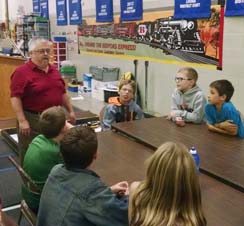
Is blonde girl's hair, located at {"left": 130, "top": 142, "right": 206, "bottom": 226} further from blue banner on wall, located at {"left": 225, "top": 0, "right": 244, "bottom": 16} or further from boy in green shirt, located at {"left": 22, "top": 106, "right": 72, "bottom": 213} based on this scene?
blue banner on wall, located at {"left": 225, "top": 0, "right": 244, "bottom": 16}

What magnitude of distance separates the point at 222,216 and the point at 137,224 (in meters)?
0.42

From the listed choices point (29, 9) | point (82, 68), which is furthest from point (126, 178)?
point (29, 9)

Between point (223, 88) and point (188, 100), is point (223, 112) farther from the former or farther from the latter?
point (188, 100)

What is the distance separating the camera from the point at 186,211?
1308 millimetres

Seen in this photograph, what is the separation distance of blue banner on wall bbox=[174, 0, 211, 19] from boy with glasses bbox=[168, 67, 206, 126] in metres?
1.37

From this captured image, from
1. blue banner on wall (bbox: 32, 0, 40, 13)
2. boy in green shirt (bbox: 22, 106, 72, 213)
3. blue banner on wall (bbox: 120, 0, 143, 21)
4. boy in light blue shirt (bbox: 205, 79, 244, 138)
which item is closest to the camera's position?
boy in green shirt (bbox: 22, 106, 72, 213)

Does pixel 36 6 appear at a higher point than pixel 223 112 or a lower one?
higher

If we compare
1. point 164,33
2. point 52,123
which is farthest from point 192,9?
point 52,123

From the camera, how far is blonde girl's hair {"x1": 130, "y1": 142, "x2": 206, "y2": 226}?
1292 mm

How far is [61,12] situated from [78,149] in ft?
22.4

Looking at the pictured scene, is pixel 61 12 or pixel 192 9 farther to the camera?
pixel 61 12

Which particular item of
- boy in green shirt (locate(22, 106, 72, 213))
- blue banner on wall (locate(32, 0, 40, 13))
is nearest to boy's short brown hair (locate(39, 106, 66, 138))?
boy in green shirt (locate(22, 106, 72, 213))

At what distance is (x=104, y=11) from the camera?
249 inches

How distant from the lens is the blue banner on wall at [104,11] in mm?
6157
